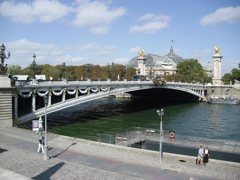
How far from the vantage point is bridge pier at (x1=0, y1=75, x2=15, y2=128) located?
1046 inches

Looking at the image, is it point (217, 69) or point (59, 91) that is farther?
point (217, 69)

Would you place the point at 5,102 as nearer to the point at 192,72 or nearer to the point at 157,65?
the point at 192,72

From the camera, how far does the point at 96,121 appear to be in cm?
4416

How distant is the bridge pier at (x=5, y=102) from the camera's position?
87.1 ft

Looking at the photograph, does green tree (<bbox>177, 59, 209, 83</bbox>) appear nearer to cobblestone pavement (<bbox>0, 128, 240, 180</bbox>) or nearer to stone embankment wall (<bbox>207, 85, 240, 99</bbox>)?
stone embankment wall (<bbox>207, 85, 240, 99</bbox>)

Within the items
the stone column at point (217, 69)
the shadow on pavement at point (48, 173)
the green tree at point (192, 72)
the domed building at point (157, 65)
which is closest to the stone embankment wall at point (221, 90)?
the stone column at point (217, 69)

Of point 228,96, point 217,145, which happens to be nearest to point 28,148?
point 217,145

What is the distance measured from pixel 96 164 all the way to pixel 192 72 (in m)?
117

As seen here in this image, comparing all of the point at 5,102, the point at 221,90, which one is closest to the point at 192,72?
the point at 221,90

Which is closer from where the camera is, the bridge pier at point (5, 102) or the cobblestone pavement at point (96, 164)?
the cobblestone pavement at point (96, 164)

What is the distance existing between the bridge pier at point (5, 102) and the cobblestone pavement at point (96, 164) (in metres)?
5.26

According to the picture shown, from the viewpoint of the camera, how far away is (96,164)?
1712cm

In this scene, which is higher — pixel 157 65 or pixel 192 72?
pixel 157 65

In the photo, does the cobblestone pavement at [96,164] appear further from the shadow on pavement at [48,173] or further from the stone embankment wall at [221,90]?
the stone embankment wall at [221,90]
